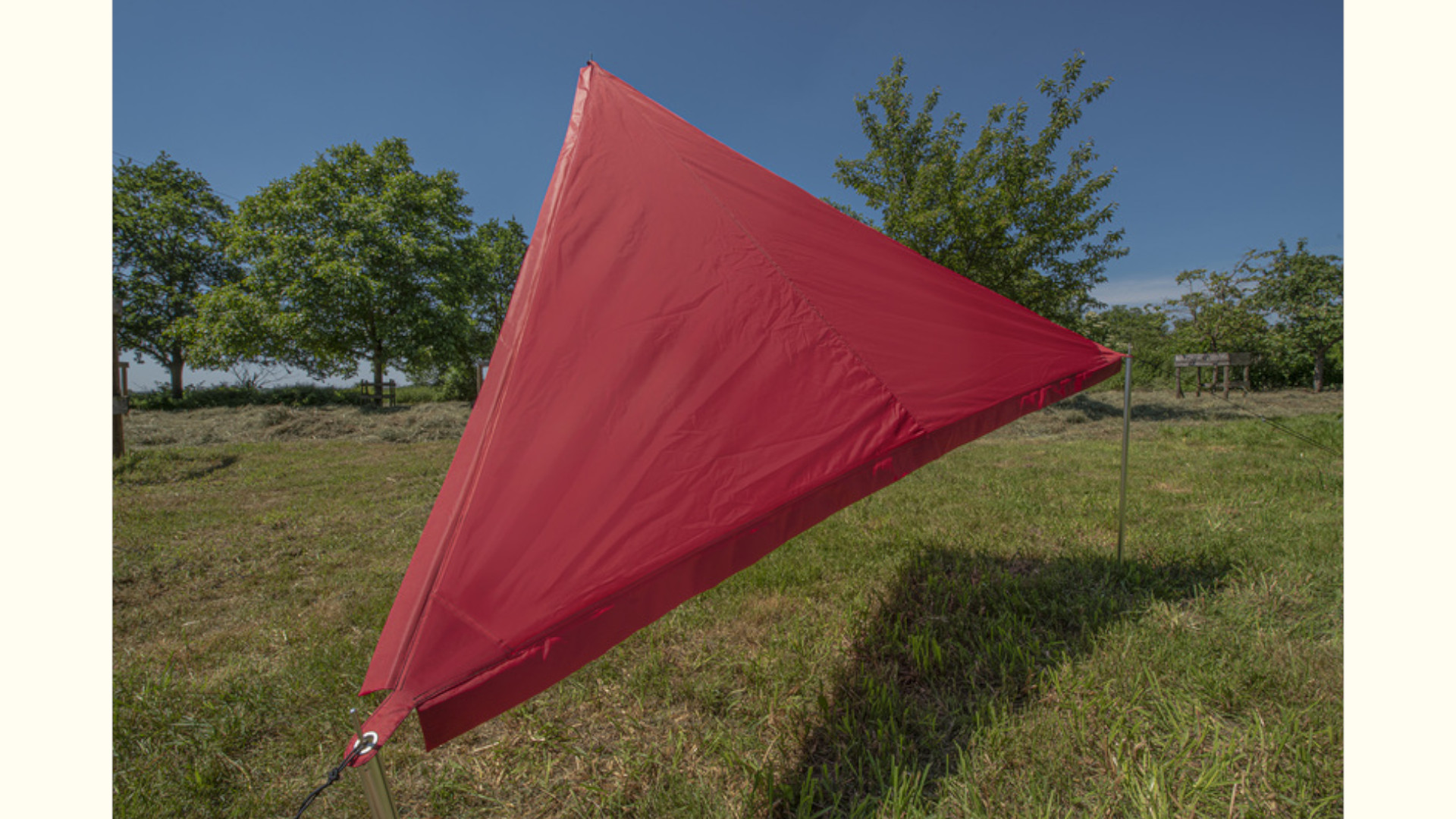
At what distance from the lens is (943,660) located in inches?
104

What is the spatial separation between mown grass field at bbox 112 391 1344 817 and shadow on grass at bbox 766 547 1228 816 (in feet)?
0.05

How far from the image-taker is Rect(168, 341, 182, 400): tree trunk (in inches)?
998

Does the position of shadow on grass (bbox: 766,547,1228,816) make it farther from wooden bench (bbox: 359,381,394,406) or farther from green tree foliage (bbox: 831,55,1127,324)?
wooden bench (bbox: 359,381,394,406)

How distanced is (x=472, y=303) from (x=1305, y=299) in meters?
37.0

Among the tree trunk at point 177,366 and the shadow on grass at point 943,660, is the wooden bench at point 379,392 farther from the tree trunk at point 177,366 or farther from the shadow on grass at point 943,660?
the shadow on grass at point 943,660

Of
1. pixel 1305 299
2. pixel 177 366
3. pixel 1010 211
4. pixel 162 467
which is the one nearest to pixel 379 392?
pixel 177 366

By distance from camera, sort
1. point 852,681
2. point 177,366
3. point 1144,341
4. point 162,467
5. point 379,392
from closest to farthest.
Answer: point 852,681 < point 162,467 < point 379,392 < point 177,366 < point 1144,341

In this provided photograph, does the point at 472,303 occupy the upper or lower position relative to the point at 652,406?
upper

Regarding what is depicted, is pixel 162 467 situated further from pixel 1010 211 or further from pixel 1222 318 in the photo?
pixel 1222 318

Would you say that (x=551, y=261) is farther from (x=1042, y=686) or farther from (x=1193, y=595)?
(x=1193, y=595)

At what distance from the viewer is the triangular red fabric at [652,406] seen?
1293 millimetres

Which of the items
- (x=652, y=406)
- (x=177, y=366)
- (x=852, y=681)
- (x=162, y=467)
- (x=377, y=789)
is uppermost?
(x=177, y=366)

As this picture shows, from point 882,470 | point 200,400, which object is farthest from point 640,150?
point 200,400

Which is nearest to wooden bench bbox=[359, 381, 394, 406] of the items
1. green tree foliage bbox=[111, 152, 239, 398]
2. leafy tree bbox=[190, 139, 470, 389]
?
leafy tree bbox=[190, 139, 470, 389]
